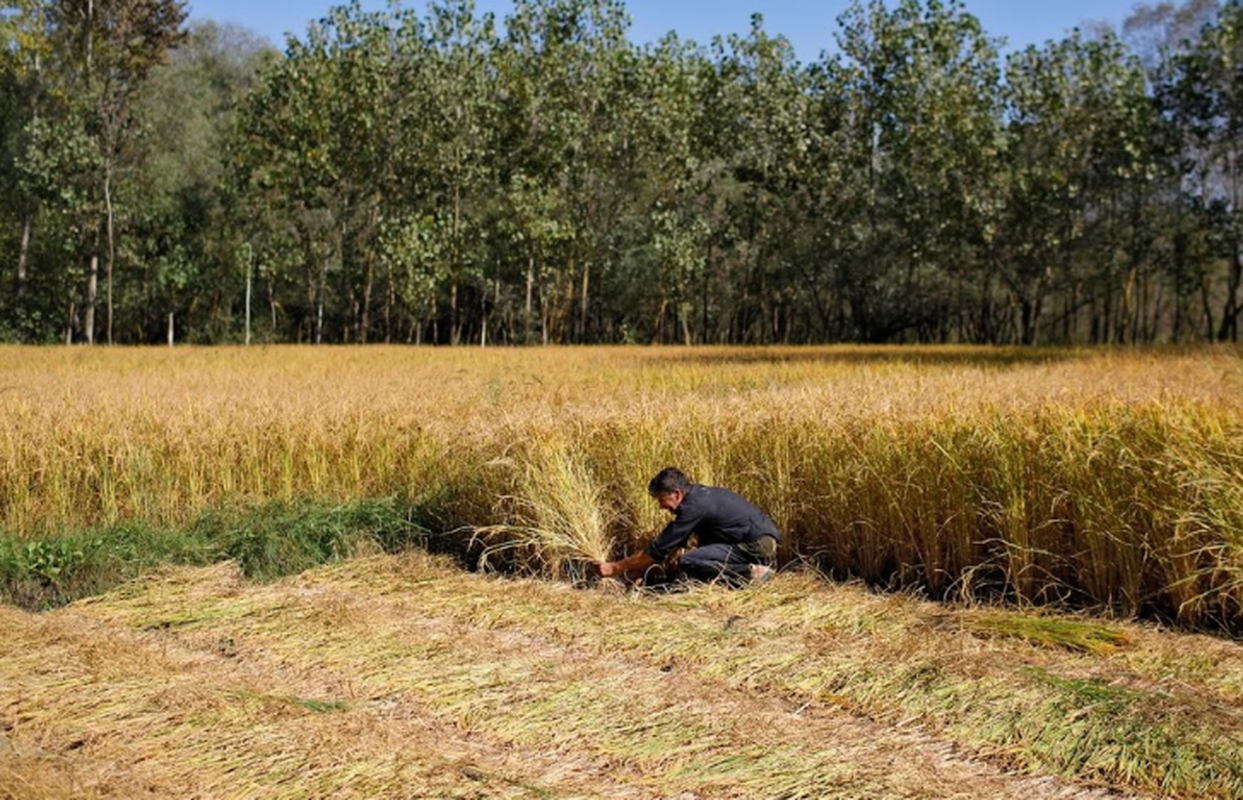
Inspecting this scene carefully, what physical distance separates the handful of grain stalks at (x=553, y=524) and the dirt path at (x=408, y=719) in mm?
1150

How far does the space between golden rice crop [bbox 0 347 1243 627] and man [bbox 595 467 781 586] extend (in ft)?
2.22

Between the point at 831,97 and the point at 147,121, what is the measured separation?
24313 mm

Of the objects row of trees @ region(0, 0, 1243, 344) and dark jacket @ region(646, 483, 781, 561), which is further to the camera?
row of trees @ region(0, 0, 1243, 344)

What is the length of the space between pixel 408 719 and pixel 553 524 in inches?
118

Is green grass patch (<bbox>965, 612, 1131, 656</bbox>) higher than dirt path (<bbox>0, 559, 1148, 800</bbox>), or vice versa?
green grass patch (<bbox>965, 612, 1131, 656</bbox>)

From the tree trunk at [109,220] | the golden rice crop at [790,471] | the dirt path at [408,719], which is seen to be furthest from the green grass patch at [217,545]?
the tree trunk at [109,220]

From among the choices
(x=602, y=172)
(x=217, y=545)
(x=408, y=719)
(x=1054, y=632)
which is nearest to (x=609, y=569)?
(x=408, y=719)

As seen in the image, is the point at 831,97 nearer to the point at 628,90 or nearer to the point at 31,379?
the point at 628,90

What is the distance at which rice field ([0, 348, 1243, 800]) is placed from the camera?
14.4ft

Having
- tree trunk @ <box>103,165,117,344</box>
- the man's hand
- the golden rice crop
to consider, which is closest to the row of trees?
tree trunk @ <box>103,165,117,344</box>

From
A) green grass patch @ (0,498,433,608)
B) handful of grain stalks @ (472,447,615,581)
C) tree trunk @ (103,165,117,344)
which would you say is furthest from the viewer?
tree trunk @ (103,165,117,344)

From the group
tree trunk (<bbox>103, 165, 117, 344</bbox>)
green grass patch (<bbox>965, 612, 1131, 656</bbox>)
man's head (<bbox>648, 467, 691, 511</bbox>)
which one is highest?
tree trunk (<bbox>103, 165, 117, 344</bbox>)

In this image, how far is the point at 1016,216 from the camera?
130 ft

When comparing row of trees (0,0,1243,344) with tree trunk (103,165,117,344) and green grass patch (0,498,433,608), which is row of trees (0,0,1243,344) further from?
green grass patch (0,498,433,608)
